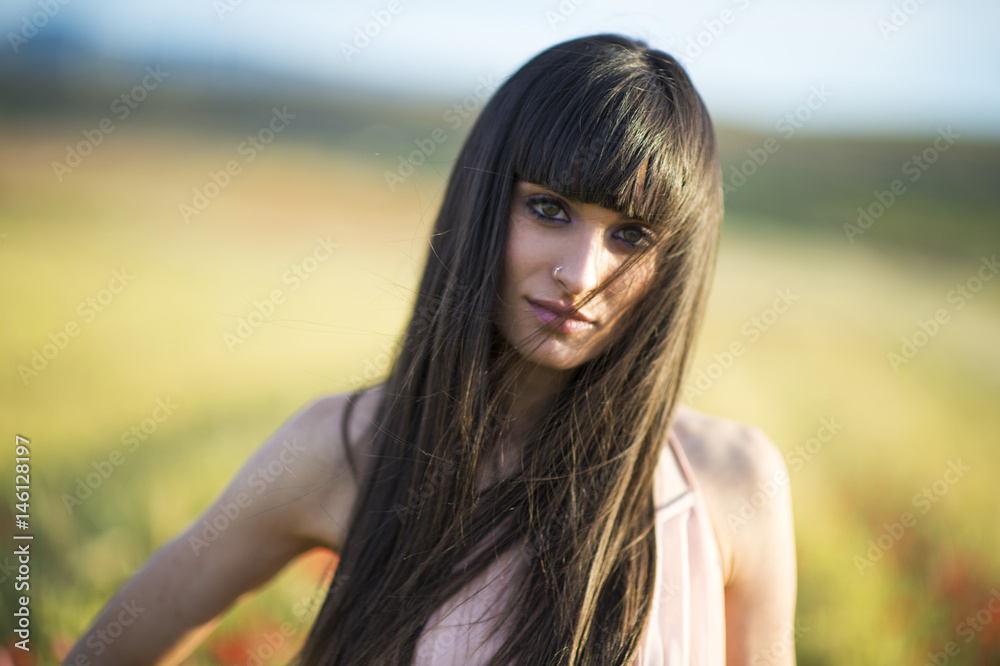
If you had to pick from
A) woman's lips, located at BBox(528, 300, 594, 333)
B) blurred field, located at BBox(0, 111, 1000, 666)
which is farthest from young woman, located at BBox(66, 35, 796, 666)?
blurred field, located at BBox(0, 111, 1000, 666)

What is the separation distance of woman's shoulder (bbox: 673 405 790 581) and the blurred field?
1.02 metres

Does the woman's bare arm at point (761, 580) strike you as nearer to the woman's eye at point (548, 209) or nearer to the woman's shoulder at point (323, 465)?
the woman's eye at point (548, 209)

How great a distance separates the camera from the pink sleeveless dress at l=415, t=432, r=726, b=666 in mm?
1222

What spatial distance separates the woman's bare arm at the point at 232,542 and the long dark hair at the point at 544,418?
132 millimetres

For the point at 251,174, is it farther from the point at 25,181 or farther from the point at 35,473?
the point at 35,473

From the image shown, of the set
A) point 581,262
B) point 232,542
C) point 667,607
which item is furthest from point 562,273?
point 232,542

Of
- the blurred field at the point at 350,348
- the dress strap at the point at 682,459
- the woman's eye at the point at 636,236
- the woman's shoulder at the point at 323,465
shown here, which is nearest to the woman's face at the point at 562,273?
the woman's eye at the point at 636,236

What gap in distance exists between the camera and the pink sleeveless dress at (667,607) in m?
1.22

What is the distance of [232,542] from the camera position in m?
1.49

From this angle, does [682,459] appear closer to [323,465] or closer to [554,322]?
[554,322]

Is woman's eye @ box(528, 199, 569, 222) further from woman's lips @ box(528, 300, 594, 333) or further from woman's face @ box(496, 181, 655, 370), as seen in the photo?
woman's lips @ box(528, 300, 594, 333)

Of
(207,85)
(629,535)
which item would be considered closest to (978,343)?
(629,535)

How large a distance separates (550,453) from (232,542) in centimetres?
77

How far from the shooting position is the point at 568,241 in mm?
1159
